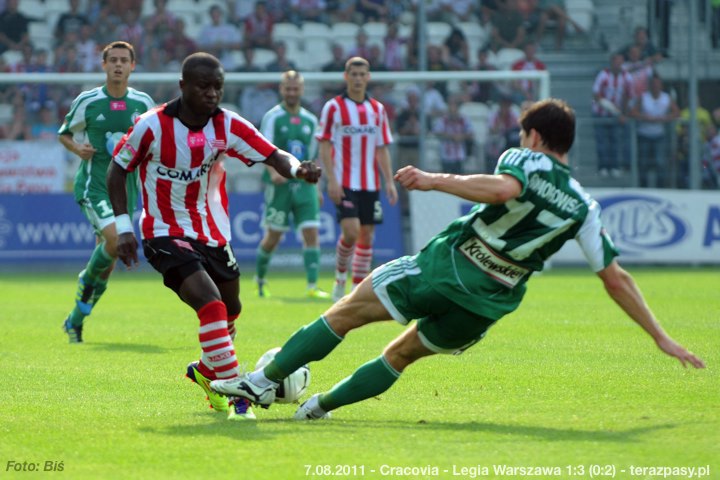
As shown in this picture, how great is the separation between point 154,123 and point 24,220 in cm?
1338

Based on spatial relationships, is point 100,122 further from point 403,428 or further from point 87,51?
point 87,51

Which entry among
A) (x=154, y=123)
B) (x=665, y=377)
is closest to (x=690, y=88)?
(x=665, y=377)

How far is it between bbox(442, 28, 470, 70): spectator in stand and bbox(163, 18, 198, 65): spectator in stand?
15.9 feet

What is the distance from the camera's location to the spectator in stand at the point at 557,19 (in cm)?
2497

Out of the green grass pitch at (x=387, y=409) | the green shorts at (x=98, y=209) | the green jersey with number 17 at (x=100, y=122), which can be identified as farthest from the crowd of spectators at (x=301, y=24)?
the green shorts at (x=98, y=209)

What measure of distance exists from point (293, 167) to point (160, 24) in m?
18.0

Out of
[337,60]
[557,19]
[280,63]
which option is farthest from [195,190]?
[557,19]

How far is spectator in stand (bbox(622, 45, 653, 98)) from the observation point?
22.5 meters

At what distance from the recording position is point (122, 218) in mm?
7027

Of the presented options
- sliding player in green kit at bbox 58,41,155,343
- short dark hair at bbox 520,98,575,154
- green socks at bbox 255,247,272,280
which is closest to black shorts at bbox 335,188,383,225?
green socks at bbox 255,247,272,280

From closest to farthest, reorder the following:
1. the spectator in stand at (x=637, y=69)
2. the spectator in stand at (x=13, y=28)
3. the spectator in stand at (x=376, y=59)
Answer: the spectator in stand at (x=637, y=69) → the spectator in stand at (x=376, y=59) → the spectator in stand at (x=13, y=28)

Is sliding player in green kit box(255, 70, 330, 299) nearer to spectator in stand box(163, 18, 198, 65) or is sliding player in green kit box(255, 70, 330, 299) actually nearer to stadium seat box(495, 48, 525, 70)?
spectator in stand box(163, 18, 198, 65)

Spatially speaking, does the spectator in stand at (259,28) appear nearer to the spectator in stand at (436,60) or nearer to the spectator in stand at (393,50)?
the spectator in stand at (393,50)

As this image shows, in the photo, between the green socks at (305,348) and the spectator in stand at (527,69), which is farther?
the spectator in stand at (527,69)
